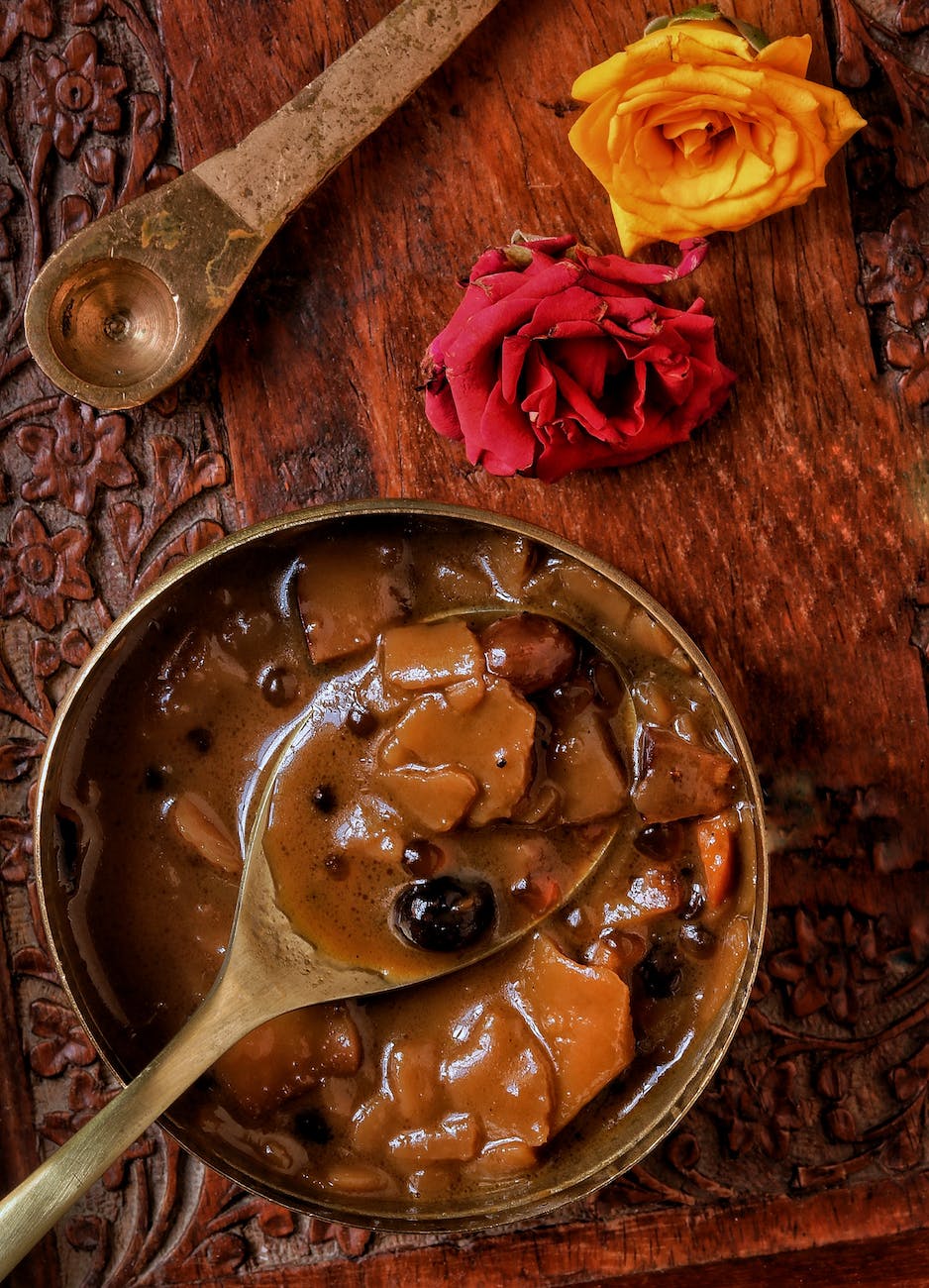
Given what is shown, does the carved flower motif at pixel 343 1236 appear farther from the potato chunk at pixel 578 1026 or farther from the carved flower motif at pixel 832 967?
the carved flower motif at pixel 832 967

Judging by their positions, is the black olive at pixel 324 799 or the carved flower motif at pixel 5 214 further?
the carved flower motif at pixel 5 214

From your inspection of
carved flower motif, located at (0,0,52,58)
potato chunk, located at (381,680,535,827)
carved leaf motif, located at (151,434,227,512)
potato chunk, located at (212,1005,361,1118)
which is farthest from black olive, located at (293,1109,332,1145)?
carved flower motif, located at (0,0,52,58)

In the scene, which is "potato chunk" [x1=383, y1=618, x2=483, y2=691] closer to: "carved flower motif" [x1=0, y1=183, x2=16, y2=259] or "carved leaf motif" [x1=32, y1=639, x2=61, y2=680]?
"carved leaf motif" [x1=32, y1=639, x2=61, y2=680]

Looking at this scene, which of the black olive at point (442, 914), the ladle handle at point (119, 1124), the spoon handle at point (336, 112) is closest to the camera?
the ladle handle at point (119, 1124)

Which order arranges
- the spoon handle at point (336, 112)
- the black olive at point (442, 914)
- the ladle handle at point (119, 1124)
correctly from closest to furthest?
the ladle handle at point (119, 1124), the black olive at point (442, 914), the spoon handle at point (336, 112)

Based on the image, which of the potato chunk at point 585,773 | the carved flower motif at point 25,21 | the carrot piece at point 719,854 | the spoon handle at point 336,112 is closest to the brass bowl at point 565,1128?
the carrot piece at point 719,854

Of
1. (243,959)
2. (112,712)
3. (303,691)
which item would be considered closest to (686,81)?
(303,691)
